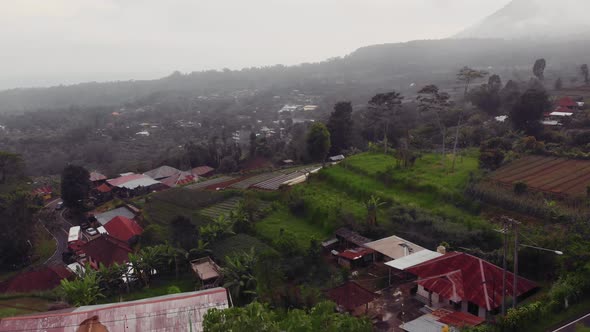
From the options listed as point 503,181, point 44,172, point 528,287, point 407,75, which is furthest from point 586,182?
point 407,75

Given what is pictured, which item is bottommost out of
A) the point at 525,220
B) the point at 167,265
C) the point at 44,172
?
the point at 44,172

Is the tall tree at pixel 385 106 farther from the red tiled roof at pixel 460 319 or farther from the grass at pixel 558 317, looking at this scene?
the grass at pixel 558 317

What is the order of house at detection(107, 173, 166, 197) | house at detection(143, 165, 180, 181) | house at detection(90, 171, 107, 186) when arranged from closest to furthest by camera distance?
house at detection(107, 173, 166, 197) < house at detection(90, 171, 107, 186) < house at detection(143, 165, 180, 181)

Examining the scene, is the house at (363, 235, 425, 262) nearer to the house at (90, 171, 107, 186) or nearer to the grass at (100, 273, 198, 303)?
the grass at (100, 273, 198, 303)

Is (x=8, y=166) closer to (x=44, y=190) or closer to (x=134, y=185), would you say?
(x=134, y=185)

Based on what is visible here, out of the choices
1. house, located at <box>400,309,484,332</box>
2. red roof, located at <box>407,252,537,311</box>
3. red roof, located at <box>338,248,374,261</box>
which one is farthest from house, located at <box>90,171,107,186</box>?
house, located at <box>400,309,484,332</box>

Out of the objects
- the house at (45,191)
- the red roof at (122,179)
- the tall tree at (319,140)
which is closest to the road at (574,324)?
the tall tree at (319,140)

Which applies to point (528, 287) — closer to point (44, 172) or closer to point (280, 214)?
point (280, 214)
